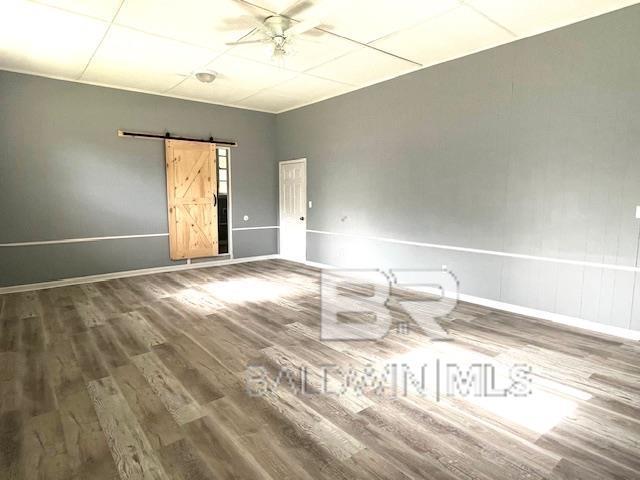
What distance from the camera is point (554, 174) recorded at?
380 cm

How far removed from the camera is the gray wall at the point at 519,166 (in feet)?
11.2

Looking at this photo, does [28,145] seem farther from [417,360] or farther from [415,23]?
[417,360]

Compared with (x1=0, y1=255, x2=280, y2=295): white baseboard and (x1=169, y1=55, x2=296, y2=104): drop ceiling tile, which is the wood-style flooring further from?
(x1=169, y1=55, x2=296, y2=104): drop ceiling tile

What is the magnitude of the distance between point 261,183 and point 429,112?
3836mm

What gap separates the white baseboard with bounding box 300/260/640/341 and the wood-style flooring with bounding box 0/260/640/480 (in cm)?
18

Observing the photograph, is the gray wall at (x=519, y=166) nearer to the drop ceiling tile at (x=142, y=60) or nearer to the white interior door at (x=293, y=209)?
the white interior door at (x=293, y=209)

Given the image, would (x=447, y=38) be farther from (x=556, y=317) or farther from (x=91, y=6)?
(x=91, y=6)

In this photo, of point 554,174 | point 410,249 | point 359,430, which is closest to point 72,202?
point 410,249

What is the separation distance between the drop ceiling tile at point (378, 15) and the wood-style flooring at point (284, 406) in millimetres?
3085

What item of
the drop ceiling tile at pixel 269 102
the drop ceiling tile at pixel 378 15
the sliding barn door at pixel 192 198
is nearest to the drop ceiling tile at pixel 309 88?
the drop ceiling tile at pixel 269 102

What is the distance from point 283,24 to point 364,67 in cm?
169

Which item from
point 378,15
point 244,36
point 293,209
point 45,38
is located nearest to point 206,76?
point 244,36

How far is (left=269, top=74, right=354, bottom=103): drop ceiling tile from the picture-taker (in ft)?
A: 18.0

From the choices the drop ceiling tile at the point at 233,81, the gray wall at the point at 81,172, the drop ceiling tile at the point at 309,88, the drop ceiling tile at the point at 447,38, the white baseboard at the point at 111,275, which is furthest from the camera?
the drop ceiling tile at the point at 309,88
